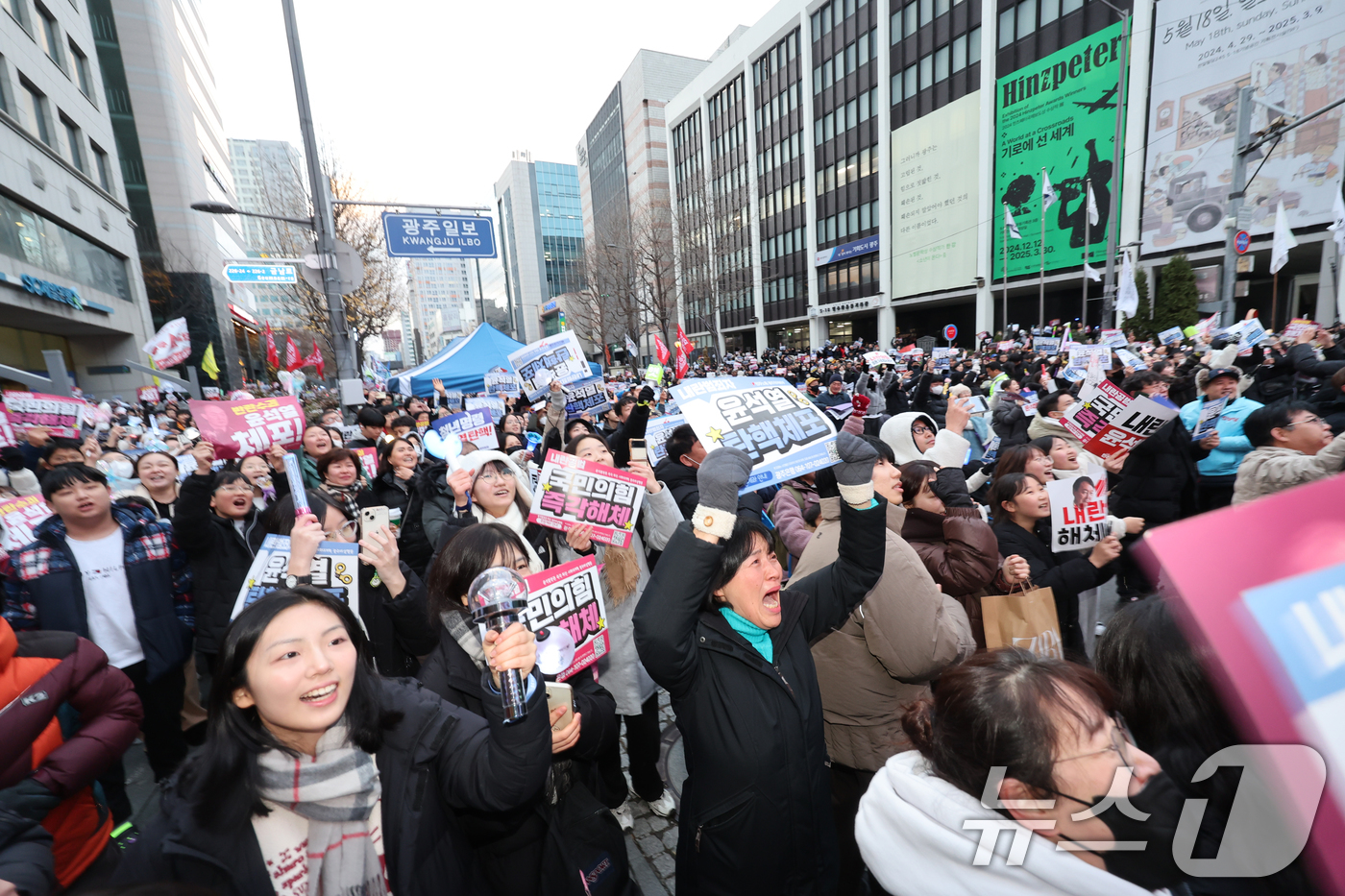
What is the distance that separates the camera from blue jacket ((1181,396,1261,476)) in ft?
16.8

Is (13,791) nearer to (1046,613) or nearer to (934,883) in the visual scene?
(934,883)

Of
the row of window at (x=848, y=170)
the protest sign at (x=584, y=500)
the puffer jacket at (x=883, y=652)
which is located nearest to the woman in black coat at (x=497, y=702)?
the protest sign at (x=584, y=500)

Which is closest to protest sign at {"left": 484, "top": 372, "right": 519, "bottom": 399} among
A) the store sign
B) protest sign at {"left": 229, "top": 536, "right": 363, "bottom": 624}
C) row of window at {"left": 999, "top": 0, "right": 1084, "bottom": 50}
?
protest sign at {"left": 229, "top": 536, "right": 363, "bottom": 624}

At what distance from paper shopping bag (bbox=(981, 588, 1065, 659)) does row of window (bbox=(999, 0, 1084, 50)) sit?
34.3 metres

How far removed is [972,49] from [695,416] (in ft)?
123

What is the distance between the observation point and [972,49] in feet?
98.9

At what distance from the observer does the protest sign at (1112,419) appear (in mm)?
4582

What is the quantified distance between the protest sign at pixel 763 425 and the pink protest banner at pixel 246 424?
3.89 meters

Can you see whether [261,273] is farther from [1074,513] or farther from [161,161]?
[161,161]

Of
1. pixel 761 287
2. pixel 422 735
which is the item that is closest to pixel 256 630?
pixel 422 735

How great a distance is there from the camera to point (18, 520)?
13.7 ft

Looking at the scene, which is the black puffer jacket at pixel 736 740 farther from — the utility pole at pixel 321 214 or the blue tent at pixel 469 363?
the blue tent at pixel 469 363

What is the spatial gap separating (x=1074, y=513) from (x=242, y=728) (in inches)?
150

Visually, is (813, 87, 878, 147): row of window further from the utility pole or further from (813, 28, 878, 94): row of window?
the utility pole
